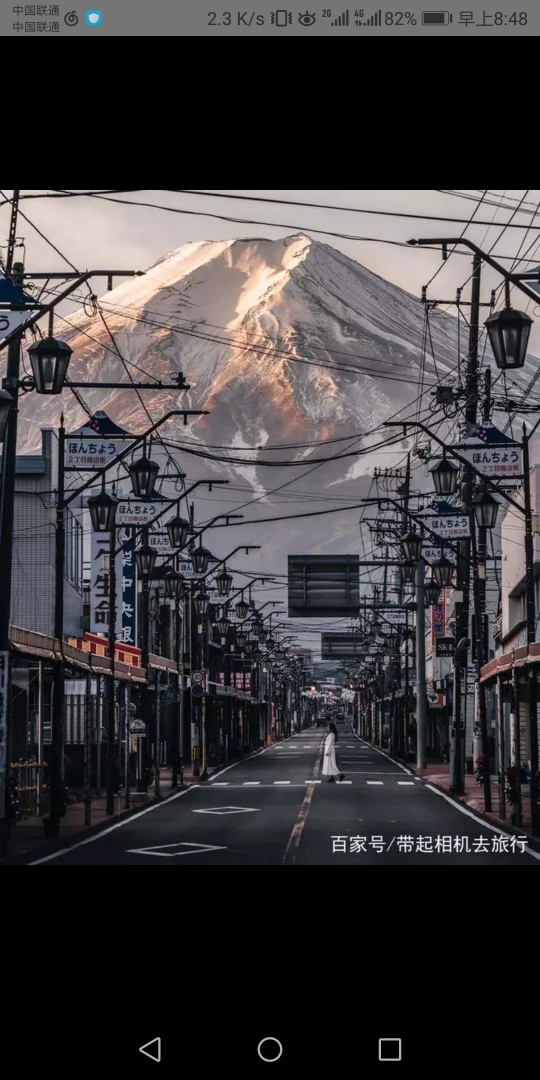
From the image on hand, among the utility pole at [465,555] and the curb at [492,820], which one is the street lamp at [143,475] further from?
the utility pole at [465,555]

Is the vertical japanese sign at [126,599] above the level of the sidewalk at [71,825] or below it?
above

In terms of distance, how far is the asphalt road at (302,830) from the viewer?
9648mm

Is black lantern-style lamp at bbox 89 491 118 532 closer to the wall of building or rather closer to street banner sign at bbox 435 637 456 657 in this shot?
the wall of building

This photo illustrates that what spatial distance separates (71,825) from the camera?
2709 centimetres

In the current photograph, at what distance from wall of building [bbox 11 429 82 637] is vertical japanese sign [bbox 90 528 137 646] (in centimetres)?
100

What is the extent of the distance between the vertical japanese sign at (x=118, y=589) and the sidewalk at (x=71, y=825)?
876cm

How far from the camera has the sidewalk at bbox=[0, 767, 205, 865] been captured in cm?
2175

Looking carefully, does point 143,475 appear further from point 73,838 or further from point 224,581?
point 224,581
